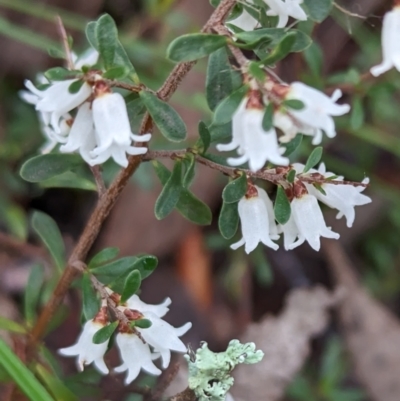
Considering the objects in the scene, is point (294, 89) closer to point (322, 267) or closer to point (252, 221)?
point (252, 221)

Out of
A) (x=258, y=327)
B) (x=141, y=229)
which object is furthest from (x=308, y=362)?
(x=141, y=229)

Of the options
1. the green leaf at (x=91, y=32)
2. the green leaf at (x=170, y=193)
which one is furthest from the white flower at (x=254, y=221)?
the green leaf at (x=91, y=32)

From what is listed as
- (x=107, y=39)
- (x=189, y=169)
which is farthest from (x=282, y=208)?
(x=107, y=39)

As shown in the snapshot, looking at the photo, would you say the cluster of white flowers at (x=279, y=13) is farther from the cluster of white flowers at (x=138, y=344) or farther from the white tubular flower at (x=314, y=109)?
the cluster of white flowers at (x=138, y=344)

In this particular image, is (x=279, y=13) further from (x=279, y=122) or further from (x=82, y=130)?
(x=82, y=130)

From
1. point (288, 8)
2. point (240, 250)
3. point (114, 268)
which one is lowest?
point (114, 268)
